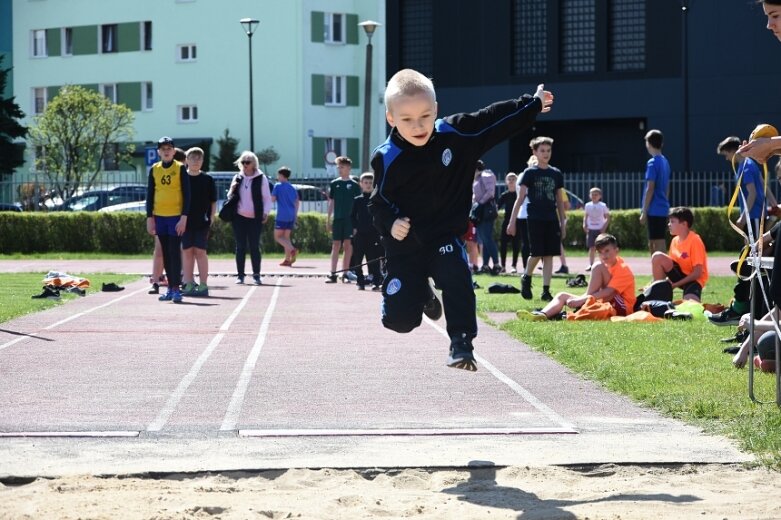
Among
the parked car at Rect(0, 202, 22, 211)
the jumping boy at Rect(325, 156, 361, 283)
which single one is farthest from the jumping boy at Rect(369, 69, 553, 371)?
the parked car at Rect(0, 202, 22, 211)

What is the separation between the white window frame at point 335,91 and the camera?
63375mm

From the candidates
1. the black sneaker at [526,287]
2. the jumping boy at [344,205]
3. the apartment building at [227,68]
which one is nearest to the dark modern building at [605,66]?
the apartment building at [227,68]

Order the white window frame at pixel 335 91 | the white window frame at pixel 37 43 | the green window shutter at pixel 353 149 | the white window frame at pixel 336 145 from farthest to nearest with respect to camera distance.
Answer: the white window frame at pixel 37 43 → the green window shutter at pixel 353 149 → the white window frame at pixel 335 91 → the white window frame at pixel 336 145

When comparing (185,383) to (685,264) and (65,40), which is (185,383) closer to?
(685,264)

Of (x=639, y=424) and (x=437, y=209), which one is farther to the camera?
(x=639, y=424)

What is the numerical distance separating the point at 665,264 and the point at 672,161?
121 feet

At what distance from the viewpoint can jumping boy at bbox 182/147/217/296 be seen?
57.3ft

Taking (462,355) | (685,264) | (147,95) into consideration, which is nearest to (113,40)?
(147,95)

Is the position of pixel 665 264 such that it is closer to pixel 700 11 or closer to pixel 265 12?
pixel 700 11

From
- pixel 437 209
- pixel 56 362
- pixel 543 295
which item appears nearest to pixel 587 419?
pixel 437 209

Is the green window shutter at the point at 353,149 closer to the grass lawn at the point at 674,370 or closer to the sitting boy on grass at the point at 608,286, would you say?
the grass lawn at the point at 674,370

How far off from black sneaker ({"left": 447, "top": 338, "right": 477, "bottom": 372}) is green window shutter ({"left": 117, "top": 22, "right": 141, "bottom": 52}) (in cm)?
6111

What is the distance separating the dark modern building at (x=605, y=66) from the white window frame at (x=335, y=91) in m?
7.97

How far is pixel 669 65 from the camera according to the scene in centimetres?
4981
